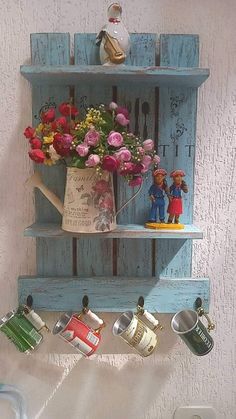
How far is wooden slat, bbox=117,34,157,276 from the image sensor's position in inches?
41.6

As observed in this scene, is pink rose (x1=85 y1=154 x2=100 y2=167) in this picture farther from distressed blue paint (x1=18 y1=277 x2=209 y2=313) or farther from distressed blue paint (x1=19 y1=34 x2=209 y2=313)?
distressed blue paint (x1=18 y1=277 x2=209 y2=313)

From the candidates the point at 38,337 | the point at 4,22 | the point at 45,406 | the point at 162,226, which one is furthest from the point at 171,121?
the point at 45,406

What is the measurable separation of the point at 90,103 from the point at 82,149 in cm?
21

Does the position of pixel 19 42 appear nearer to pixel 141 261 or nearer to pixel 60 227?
pixel 60 227

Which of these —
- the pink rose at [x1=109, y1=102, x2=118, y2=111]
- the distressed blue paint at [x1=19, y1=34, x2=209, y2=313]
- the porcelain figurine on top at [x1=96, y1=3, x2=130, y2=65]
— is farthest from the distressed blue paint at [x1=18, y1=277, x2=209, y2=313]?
the porcelain figurine on top at [x1=96, y1=3, x2=130, y2=65]

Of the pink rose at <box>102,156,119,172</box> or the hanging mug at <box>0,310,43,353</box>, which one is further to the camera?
the hanging mug at <box>0,310,43,353</box>

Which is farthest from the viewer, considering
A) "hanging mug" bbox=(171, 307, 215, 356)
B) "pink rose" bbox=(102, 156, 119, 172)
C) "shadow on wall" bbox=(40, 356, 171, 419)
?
"shadow on wall" bbox=(40, 356, 171, 419)

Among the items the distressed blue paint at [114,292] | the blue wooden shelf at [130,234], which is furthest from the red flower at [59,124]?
the distressed blue paint at [114,292]

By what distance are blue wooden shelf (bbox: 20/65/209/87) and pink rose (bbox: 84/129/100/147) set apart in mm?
124

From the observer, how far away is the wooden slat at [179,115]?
1053 millimetres

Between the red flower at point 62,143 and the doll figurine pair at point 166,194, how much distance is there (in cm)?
21

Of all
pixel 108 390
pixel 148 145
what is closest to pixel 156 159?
pixel 148 145

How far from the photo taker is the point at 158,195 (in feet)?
3.39

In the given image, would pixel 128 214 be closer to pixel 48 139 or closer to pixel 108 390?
pixel 48 139
